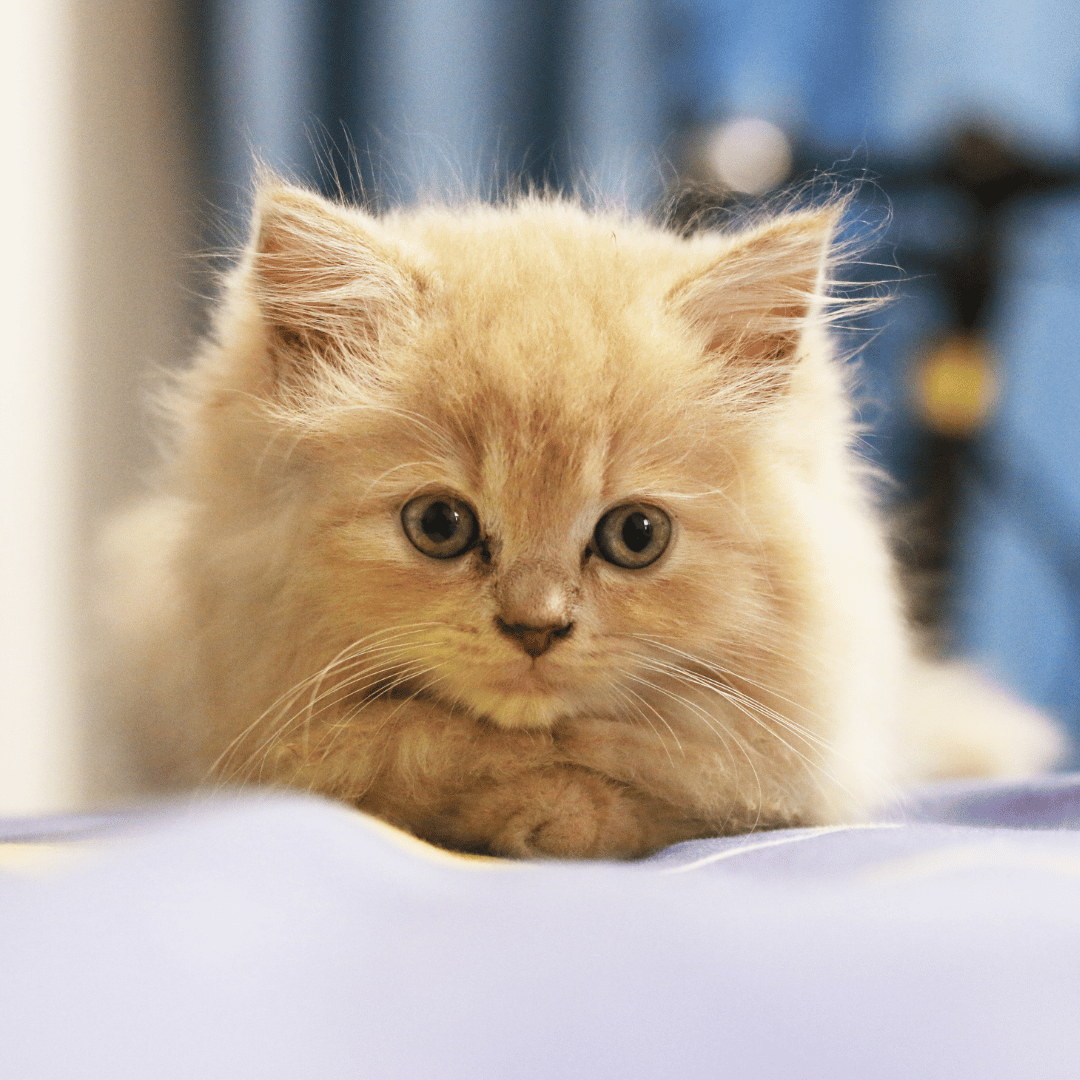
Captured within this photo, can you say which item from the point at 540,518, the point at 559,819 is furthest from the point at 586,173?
the point at 559,819

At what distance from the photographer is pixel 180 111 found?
233cm

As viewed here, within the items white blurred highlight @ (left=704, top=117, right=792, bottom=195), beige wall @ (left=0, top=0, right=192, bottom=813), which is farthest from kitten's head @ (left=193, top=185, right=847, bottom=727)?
white blurred highlight @ (left=704, top=117, right=792, bottom=195)

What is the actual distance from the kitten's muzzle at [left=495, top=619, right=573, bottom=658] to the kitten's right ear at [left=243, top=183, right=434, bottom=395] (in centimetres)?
29

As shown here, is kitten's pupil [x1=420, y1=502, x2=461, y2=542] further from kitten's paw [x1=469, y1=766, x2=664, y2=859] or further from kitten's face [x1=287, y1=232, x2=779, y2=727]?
kitten's paw [x1=469, y1=766, x2=664, y2=859]

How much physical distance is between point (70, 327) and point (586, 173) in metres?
1.08

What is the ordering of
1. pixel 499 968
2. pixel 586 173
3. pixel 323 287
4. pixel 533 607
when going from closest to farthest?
pixel 499 968
pixel 533 607
pixel 323 287
pixel 586 173

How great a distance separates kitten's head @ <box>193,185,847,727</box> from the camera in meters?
0.84

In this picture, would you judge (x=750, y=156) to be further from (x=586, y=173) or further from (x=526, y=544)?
(x=526, y=544)

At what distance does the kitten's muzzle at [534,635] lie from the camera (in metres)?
0.82

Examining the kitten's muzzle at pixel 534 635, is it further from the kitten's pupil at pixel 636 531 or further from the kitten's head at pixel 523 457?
the kitten's pupil at pixel 636 531

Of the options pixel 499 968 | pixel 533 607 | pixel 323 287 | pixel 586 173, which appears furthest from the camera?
pixel 586 173

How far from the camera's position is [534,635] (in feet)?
2.69

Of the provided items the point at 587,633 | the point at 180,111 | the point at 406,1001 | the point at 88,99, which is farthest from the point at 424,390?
the point at 180,111

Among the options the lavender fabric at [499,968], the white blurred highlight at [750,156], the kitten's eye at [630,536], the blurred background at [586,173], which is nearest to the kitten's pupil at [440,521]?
the kitten's eye at [630,536]
